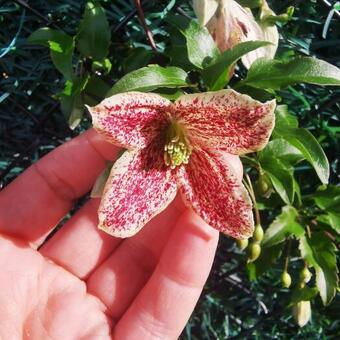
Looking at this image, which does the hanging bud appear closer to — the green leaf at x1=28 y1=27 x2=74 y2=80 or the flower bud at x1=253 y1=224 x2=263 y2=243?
the flower bud at x1=253 y1=224 x2=263 y2=243

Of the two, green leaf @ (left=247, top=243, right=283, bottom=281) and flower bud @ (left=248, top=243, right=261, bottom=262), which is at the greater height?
flower bud @ (left=248, top=243, right=261, bottom=262)

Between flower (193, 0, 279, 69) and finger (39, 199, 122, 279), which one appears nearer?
flower (193, 0, 279, 69)

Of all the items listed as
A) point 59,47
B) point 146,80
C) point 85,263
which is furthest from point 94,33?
point 85,263

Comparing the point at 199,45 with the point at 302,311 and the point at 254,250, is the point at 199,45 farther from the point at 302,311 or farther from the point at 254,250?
the point at 302,311

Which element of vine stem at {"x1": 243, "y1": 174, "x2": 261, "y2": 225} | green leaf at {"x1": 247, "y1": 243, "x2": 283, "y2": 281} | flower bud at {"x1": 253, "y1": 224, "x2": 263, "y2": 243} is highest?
vine stem at {"x1": 243, "y1": 174, "x2": 261, "y2": 225}

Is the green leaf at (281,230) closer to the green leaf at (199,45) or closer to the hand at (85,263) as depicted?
the hand at (85,263)

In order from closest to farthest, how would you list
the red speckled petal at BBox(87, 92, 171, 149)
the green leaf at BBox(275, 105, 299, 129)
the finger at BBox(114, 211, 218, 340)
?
the red speckled petal at BBox(87, 92, 171, 149) < the green leaf at BBox(275, 105, 299, 129) < the finger at BBox(114, 211, 218, 340)

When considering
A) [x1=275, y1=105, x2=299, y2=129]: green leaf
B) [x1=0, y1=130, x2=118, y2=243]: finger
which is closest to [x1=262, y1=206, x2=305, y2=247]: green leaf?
[x1=275, y1=105, x2=299, y2=129]: green leaf

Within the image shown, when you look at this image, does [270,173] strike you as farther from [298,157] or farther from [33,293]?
[33,293]
